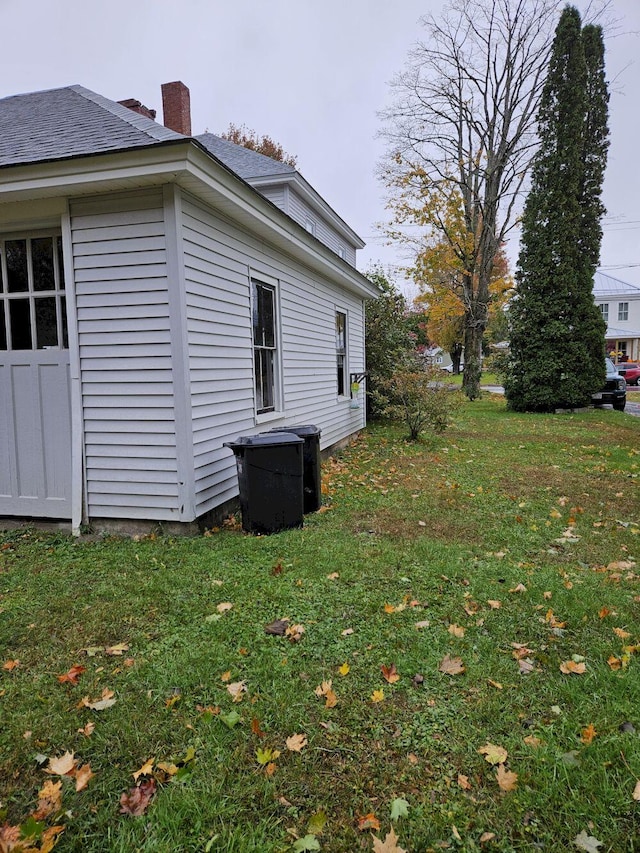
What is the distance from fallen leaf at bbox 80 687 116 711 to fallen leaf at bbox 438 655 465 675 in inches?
64.2

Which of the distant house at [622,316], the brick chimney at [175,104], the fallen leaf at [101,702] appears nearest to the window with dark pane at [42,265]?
the fallen leaf at [101,702]

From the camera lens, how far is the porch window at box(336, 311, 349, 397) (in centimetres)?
1052

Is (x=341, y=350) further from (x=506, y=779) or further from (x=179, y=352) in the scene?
(x=506, y=779)

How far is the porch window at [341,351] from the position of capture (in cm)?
1052

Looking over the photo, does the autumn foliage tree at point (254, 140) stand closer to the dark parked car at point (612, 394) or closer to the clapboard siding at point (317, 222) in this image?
the clapboard siding at point (317, 222)

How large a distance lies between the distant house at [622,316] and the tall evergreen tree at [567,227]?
32445 mm

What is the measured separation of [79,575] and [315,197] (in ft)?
35.4

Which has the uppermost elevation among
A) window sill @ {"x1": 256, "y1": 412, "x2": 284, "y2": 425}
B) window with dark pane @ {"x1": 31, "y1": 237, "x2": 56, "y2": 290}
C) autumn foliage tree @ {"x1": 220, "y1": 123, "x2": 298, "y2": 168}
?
autumn foliage tree @ {"x1": 220, "y1": 123, "x2": 298, "y2": 168}

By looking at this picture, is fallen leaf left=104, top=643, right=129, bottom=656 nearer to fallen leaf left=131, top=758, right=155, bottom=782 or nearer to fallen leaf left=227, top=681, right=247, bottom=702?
fallen leaf left=227, top=681, right=247, bottom=702

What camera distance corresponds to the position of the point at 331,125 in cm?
2234

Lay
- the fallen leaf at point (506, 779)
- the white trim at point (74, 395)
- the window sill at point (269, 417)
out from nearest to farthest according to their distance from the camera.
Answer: the fallen leaf at point (506, 779)
the white trim at point (74, 395)
the window sill at point (269, 417)

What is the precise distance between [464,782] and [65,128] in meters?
6.27


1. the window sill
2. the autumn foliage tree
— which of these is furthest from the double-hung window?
the autumn foliage tree

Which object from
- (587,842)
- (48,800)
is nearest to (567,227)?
(587,842)
